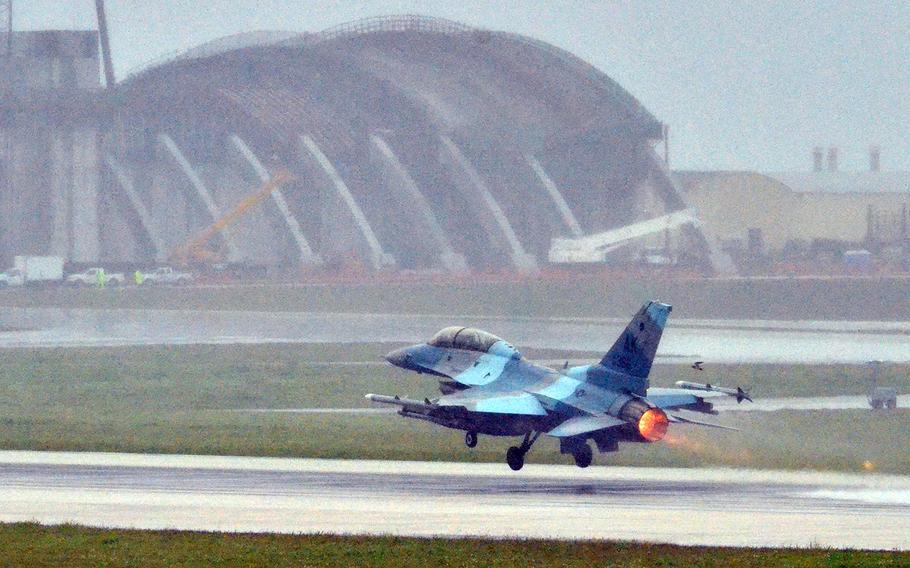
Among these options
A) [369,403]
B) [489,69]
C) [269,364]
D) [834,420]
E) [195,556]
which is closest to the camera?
[195,556]

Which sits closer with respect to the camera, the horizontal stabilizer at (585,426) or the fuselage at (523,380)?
the horizontal stabilizer at (585,426)

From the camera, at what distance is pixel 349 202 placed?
5891 inches

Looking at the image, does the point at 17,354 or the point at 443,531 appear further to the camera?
the point at 17,354

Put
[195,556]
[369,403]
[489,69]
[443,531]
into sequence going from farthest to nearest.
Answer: [489,69]
[369,403]
[443,531]
[195,556]

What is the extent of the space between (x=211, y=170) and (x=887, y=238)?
3040 inches

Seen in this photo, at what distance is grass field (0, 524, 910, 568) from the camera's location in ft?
84.1

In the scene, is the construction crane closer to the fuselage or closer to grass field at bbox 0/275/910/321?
grass field at bbox 0/275/910/321

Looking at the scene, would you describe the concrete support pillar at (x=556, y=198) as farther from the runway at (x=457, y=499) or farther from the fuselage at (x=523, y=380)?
the runway at (x=457, y=499)

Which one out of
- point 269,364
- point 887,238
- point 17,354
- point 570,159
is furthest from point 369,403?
point 887,238

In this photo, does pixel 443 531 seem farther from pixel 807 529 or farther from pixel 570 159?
pixel 570 159

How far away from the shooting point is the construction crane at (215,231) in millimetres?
153875

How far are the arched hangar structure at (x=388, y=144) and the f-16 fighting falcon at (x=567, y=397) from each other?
108 metres

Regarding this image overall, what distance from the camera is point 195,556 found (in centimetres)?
2611

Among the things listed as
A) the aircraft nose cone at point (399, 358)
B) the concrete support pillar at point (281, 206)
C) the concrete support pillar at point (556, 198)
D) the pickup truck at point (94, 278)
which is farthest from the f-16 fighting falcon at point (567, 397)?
the concrete support pillar at point (556, 198)
